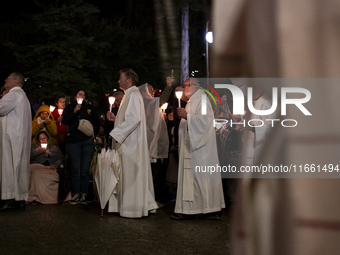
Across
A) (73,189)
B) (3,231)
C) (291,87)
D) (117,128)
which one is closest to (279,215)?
(291,87)

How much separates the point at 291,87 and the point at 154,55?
2448cm

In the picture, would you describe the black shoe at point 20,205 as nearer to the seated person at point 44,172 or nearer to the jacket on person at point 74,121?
the seated person at point 44,172

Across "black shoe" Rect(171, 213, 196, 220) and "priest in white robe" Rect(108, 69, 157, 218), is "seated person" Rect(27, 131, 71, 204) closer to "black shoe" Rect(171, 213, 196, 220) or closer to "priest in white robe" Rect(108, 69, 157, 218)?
"priest in white robe" Rect(108, 69, 157, 218)

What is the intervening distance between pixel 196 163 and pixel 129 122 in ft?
4.16

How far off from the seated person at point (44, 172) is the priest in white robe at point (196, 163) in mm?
2926

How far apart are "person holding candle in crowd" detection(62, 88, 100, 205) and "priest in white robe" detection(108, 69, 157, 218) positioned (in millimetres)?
1486

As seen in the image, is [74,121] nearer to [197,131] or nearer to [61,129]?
[61,129]

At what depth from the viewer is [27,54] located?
64.9 ft

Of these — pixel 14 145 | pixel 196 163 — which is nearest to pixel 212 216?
pixel 196 163

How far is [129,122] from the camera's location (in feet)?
22.7

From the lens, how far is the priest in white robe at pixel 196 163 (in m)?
6.59

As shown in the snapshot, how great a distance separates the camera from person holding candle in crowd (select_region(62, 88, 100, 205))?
8289mm

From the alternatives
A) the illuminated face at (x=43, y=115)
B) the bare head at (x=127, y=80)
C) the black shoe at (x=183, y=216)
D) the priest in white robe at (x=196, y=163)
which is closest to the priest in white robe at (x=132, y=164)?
the bare head at (x=127, y=80)

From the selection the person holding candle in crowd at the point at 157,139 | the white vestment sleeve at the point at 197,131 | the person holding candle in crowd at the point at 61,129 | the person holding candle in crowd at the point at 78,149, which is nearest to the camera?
the white vestment sleeve at the point at 197,131
